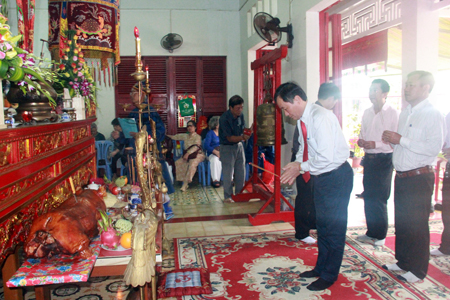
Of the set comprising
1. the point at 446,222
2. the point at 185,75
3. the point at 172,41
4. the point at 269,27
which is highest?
the point at 172,41

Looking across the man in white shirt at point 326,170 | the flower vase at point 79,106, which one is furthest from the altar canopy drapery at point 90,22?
the man in white shirt at point 326,170

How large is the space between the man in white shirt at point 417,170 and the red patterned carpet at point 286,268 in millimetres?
201

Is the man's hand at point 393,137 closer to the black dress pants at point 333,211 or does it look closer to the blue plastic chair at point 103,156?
the black dress pants at point 333,211

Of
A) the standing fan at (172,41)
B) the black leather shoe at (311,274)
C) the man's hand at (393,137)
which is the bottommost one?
the black leather shoe at (311,274)

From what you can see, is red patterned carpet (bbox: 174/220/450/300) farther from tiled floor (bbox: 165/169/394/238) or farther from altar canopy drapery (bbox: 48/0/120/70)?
altar canopy drapery (bbox: 48/0/120/70)

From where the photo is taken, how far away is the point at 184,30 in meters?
7.50

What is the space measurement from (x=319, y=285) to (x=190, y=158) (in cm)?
394

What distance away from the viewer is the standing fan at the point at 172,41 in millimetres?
7211

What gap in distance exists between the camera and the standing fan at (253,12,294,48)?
15.3ft

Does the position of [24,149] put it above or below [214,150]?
above

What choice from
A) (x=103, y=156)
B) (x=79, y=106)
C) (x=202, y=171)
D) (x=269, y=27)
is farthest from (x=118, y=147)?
(x=269, y=27)

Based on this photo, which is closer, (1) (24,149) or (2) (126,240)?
(1) (24,149)

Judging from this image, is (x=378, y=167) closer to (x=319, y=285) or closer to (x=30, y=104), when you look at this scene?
(x=319, y=285)

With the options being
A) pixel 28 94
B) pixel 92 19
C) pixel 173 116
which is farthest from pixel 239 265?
pixel 173 116
